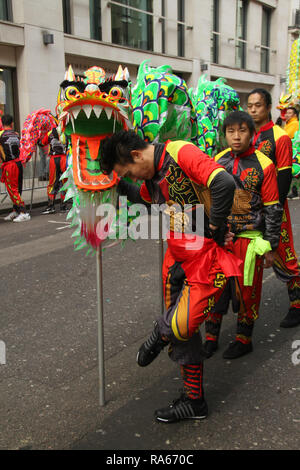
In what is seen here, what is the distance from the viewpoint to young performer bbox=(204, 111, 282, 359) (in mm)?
3111

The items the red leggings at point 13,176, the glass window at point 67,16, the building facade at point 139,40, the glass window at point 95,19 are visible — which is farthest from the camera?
the glass window at point 95,19

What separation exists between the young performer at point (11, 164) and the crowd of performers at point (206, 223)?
19.9 ft

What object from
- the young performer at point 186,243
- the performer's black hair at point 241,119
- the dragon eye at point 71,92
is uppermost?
the dragon eye at point 71,92

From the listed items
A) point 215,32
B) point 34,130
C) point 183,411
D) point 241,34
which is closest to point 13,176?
point 34,130

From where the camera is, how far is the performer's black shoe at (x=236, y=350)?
3.44m

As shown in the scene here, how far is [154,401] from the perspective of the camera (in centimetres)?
288

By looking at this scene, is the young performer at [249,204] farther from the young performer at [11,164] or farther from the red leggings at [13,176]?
the red leggings at [13,176]

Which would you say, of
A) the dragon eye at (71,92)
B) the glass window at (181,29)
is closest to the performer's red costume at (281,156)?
the dragon eye at (71,92)

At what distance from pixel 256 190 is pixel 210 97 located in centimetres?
352

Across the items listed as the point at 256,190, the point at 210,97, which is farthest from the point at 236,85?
the point at 256,190

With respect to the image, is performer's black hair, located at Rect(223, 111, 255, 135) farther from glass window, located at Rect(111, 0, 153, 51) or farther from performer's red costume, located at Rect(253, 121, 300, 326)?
glass window, located at Rect(111, 0, 153, 51)

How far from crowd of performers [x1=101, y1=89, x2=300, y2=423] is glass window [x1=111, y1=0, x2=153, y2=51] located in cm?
1449

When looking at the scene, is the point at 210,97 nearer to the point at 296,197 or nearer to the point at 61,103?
the point at 61,103

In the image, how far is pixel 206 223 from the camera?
2.61m
